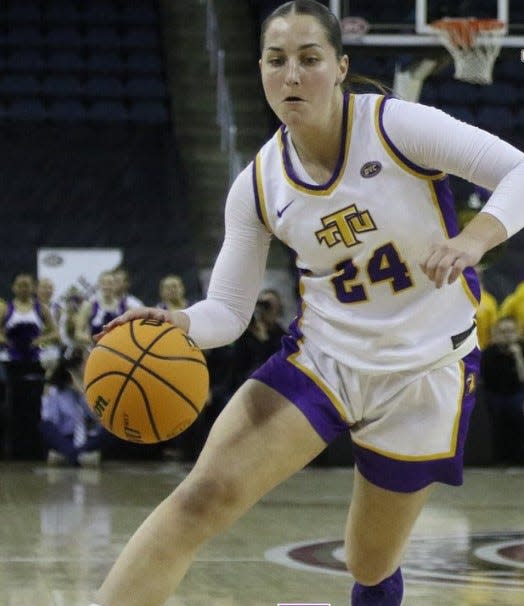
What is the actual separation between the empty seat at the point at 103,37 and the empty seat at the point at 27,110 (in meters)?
1.13

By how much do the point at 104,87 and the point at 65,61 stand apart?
0.63m

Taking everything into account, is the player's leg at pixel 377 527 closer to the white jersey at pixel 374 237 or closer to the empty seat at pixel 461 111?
the white jersey at pixel 374 237

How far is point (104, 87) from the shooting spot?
51.9 ft

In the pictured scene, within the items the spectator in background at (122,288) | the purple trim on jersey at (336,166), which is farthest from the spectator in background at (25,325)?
the purple trim on jersey at (336,166)

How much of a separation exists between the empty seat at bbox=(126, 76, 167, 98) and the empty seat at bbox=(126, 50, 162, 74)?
98 mm

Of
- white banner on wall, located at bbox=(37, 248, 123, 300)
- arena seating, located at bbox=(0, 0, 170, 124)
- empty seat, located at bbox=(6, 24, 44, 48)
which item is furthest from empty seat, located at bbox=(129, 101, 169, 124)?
white banner on wall, located at bbox=(37, 248, 123, 300)

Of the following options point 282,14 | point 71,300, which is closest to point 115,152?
point 71,300

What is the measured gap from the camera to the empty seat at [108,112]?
1548cm

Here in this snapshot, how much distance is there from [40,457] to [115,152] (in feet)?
16.5

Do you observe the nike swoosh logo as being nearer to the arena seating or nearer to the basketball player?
the basketball player

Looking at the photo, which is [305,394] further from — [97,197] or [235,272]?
[97,197]

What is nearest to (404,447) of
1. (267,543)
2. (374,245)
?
(374,245)

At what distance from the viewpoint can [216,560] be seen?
6000 mm

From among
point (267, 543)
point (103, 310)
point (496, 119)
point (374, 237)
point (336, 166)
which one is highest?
point (336, 166)
